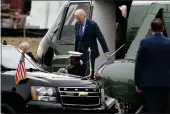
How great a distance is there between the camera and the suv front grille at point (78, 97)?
8.32 meters

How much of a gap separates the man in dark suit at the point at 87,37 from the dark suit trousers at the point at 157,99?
362 centimetres

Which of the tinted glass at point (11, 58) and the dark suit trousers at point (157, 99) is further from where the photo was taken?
the tinted glass at point (11, 58)

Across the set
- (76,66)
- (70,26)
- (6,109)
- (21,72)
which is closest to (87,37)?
(76,66)

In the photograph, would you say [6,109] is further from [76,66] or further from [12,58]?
[76,66]

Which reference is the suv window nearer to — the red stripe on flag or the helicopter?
the red stripe on flag

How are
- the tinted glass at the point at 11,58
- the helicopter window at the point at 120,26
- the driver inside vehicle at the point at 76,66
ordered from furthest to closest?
the helicopter window at the point at 120,26, the driver inside vehicle at the point at 76,66, the tinted glass at the point at 11,58


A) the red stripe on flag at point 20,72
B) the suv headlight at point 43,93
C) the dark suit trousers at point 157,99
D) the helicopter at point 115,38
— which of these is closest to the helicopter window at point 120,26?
the helicopter at point 115,38

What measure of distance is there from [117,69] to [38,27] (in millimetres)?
20479

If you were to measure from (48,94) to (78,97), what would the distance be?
0.54 meters

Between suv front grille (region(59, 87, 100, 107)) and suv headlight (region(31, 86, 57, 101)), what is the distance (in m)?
0.14

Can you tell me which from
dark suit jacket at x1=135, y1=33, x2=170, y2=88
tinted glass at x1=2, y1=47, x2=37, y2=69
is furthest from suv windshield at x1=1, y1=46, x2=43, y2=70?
dark suit jacket at x1=135, y1=33, x2=170, y2=88

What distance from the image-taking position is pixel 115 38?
43.9ft

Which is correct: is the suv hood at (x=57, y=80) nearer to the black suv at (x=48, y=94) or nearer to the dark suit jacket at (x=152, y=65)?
the black suv at (x=48, y=94)

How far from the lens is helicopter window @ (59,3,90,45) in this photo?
1373cm
